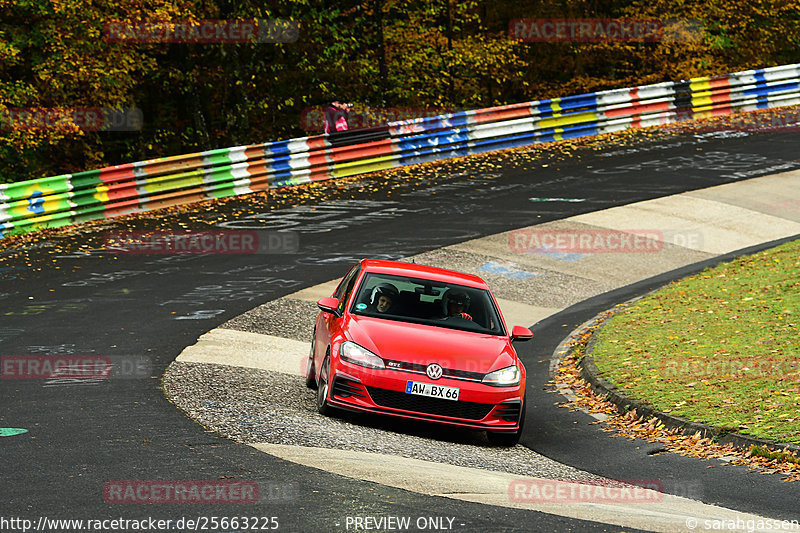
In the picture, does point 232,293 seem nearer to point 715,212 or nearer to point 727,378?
point 727,378

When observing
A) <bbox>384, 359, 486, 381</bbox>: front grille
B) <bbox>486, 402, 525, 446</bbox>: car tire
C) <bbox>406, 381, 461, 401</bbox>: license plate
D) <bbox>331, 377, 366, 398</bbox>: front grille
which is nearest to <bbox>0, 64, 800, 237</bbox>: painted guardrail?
<bbox>331, 377, 366, 398</bbox>: front grille

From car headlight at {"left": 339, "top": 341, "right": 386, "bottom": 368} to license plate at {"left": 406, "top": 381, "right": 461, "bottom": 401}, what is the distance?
335mm

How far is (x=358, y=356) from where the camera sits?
1013 centimetres

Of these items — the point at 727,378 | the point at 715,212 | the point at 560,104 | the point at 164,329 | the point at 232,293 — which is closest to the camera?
the point at 727,378

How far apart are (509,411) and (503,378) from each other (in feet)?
1.08

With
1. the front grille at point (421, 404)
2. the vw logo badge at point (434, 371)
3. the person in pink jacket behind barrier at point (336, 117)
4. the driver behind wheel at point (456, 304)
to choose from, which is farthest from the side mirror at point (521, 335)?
the person in pink jacket behind barrier at point (336, 117)

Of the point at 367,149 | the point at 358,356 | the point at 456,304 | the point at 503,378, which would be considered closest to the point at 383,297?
the point at 456,304

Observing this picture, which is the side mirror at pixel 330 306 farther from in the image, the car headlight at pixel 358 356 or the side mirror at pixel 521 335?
the side mirror at pixel 521 335

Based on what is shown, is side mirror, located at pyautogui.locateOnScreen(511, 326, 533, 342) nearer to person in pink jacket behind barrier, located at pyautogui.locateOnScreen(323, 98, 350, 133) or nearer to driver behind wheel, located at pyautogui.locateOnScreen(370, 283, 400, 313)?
driver behind wheel, located at pyautogui.locateOnScreen(370, 283, 400, 313)

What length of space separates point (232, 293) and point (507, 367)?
287 inches

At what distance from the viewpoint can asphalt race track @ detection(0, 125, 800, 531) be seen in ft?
23.8

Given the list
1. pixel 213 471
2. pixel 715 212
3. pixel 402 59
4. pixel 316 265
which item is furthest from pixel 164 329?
pixel 402 59

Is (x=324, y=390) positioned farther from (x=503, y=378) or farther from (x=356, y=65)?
(x=356, y=65)

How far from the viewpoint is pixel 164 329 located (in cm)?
1416
